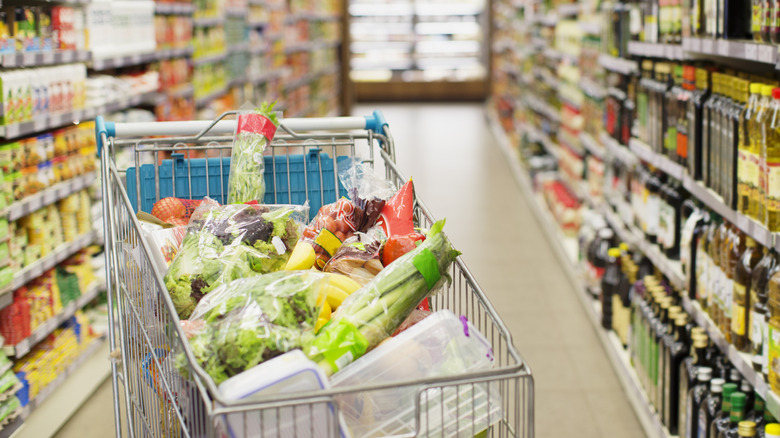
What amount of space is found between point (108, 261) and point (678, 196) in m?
2.38

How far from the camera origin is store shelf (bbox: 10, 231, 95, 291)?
350cm

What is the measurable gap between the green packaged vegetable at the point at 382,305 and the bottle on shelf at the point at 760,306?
1.20 meters

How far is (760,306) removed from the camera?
97.7 inches

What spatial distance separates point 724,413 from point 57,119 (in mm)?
2988

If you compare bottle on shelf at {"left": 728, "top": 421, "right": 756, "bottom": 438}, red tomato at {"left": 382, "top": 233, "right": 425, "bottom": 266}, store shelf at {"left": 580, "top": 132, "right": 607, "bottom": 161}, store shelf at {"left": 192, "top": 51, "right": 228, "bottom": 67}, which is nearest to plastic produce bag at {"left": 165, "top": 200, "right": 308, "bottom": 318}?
red tomato at {"left": 382, "top": 233, "right": 425, "bottom": 266}

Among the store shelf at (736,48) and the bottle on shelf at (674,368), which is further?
the bottle on shelf at (674,368)

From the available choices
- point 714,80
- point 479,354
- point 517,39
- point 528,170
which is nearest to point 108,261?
point 479,354

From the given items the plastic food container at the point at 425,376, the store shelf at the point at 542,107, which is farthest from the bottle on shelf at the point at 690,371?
the store shelf at the point at 542,107

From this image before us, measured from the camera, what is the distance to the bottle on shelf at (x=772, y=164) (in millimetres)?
2354

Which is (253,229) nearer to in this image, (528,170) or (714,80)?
(714,80)

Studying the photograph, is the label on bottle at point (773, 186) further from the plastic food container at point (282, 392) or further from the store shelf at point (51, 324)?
the store shelf at point (51, 324)

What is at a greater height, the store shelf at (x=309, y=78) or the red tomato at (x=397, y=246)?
the store shelf at (x=309, y=78)

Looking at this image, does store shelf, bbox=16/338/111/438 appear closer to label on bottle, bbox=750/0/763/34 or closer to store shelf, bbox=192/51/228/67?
label on bottle, bbox=750/0/763/34

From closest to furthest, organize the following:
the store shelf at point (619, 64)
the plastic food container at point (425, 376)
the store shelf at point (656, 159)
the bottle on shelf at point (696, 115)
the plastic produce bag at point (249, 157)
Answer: the plastic food container at point (425, 376) → the plastic produce bag at point (249, 157) → the bottle on shelf at point (696, 115) → the store shelf at point (656, 159) → the store shelf at point (619, 64)
